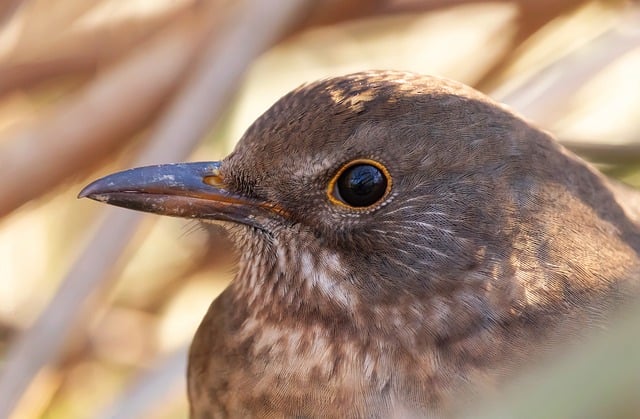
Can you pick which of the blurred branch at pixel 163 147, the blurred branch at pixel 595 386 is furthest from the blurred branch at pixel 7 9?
the blurred branch at pixel 595 386

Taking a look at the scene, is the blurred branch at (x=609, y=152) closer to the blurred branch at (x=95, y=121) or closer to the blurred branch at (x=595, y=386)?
the blurred branch at (x=95, y=121)

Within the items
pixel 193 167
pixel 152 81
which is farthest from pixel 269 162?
pixel 152 81

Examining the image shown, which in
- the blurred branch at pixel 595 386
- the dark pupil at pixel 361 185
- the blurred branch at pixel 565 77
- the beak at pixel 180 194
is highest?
the blurred branch at pixel 565 77

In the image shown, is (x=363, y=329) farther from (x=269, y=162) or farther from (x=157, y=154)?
(x=157, y=154)

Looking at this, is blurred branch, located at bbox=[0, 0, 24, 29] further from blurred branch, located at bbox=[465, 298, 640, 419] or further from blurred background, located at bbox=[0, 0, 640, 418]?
blurred branch, located at bbox=[465, 298, 640, 419]

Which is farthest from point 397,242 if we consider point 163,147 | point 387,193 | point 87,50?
point 87,50

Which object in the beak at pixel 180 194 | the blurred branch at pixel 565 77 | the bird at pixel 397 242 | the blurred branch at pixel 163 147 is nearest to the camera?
the bird at pixel 397 242

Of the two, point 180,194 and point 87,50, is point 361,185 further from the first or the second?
point 87,50

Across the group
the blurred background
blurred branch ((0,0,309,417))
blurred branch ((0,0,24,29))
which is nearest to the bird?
the blurred background
